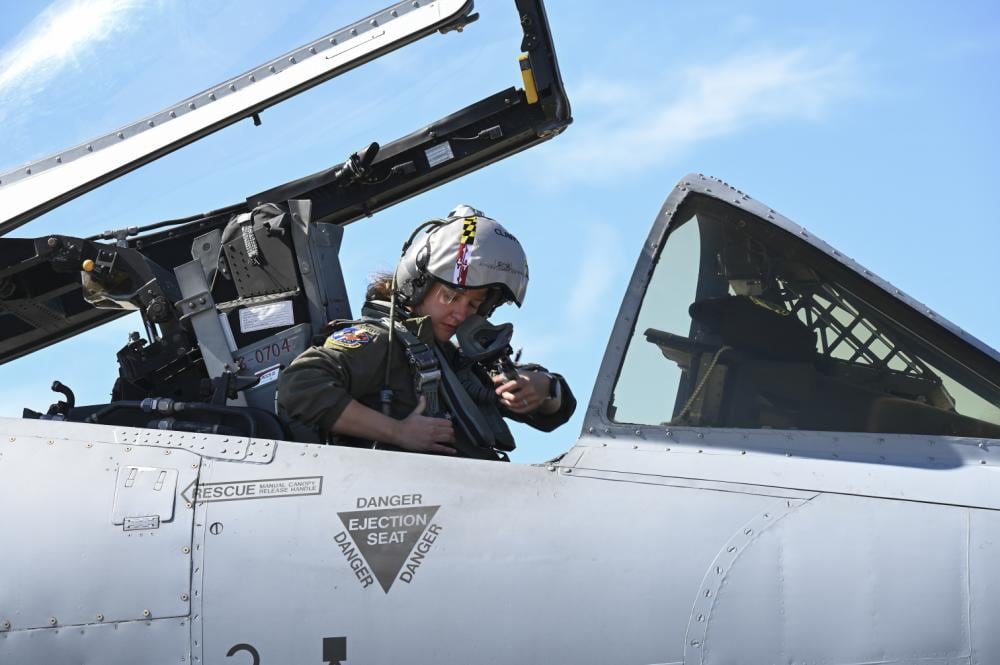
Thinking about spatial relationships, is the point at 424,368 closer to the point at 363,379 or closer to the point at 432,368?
the point at 432,368

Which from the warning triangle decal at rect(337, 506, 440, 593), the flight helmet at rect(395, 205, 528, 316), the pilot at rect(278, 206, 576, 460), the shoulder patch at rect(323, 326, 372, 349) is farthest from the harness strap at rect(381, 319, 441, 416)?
the warning triangle decal at rect(337, 506, 440, 593)

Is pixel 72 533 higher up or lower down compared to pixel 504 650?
higher up

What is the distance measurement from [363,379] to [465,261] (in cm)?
56

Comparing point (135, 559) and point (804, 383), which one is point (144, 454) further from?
point (804, 383)

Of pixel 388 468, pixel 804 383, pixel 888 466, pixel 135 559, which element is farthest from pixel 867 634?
pixel 135 559

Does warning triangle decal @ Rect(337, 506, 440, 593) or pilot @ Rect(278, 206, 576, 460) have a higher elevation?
pilot @ Rect(278, 206, 576, 460)

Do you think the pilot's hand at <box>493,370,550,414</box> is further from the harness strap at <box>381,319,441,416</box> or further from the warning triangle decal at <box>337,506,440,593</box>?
the warning triangle decal at <box>337,506,440,593</box>

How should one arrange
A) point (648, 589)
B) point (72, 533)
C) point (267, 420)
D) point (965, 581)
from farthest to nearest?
point (267, 420)
point (72, 533)
point (648, 589)
point (965, 581)

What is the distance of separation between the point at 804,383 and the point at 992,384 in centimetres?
50

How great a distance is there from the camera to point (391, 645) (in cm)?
290

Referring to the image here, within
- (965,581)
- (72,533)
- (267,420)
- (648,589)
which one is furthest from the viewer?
(267,420)

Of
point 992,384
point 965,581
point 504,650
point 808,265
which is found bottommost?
point 504,650

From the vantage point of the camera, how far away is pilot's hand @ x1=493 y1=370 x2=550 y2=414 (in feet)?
12.2

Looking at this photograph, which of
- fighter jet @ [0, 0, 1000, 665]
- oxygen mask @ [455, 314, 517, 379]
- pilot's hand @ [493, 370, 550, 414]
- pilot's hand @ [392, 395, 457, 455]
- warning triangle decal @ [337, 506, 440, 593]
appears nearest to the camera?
fighter jet @ [0, 0, 1000, 665]
